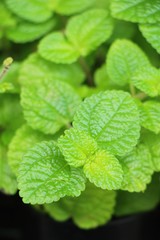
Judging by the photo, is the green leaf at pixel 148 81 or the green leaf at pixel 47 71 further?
the green leaf at pixel 47 71

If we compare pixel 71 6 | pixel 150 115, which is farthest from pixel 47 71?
pixel 150 115

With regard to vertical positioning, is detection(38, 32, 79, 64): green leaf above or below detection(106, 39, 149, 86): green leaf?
above

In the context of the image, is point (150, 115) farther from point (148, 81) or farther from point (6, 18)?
point (6, 18)

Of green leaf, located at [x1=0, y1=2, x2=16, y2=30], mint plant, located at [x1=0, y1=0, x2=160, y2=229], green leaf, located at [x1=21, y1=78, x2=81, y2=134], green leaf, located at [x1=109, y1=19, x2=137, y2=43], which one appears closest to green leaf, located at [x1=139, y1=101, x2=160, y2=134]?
mint plant, located at [x1=0, y1=0, x2=160, y2=229]

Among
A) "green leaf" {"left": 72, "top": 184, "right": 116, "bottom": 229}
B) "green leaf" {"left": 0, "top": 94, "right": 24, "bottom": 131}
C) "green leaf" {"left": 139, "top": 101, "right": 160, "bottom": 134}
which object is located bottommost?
"green leaf" {"left": 72, "top": 184, "right": 116, "bottom": 229}

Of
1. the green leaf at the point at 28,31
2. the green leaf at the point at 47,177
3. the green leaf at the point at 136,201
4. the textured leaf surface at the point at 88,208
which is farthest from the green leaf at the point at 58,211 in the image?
the green leaf at the point at 28,31

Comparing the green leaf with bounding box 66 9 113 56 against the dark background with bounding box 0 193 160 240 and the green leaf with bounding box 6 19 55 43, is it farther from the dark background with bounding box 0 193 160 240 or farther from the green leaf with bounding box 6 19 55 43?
the dark background with bounding box 0 193 160 240

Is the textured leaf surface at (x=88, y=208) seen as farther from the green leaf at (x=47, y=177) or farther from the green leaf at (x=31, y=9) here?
the green leaf at (x=31, y=9)
